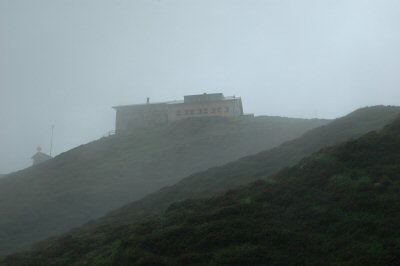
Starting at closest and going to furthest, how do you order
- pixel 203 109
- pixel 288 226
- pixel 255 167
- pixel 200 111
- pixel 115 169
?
pixel 288 226 < pixel 255 167 < pixel 115 169 < pixel 200 111 < pixel 203 109

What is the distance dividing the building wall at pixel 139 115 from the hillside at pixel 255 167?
53.9 meters

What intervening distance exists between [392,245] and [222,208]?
9442 mm

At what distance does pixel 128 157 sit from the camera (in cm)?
7881

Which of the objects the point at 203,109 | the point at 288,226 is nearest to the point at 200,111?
the point at 203,109

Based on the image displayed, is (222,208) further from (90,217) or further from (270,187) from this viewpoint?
(90,217)

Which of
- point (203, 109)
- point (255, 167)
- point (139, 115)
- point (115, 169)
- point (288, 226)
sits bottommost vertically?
point (288, 226)

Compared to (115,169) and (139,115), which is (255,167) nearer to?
(115,169)

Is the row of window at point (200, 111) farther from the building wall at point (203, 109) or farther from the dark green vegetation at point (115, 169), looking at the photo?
the dark green vegetation at point (115, 169)

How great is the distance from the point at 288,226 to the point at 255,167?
25910 mm

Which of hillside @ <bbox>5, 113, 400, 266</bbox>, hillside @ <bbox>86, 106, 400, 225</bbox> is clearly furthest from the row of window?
hillside @ <bbox>5, 113, 400, 266</bbox>

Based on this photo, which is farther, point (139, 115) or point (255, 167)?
point (139, 115)

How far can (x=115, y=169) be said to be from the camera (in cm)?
7212

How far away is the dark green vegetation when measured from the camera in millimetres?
53250

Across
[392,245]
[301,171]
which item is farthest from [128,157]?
[392,245]
